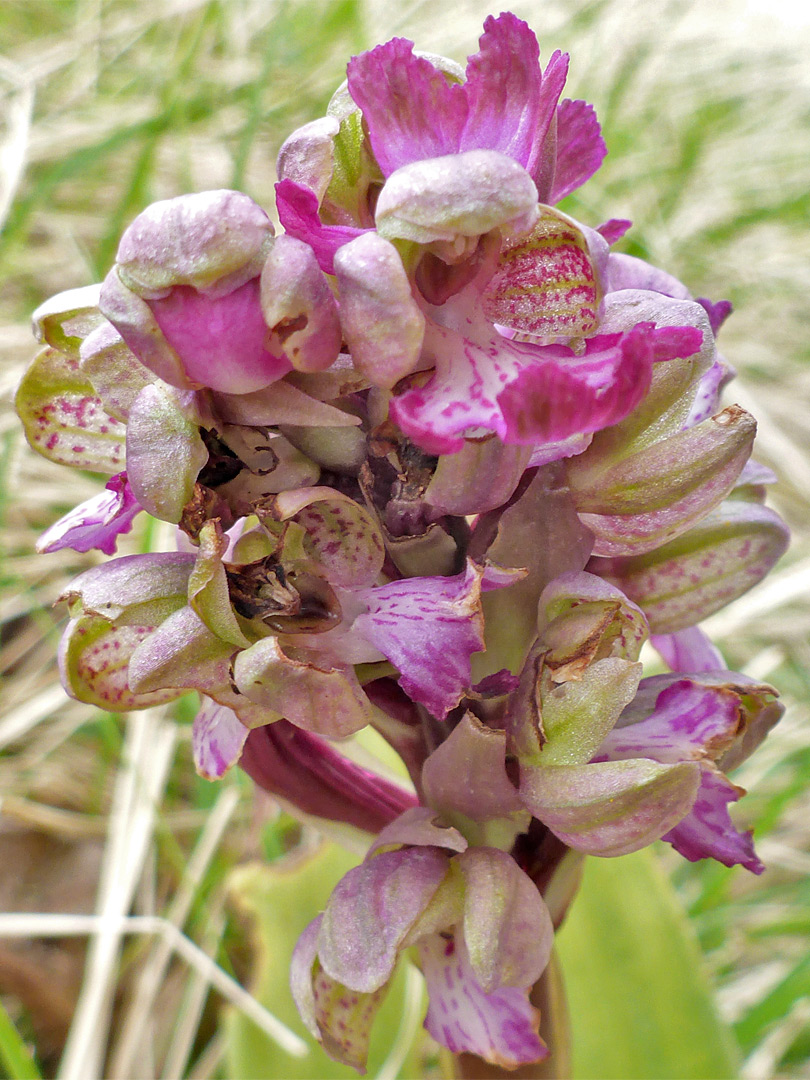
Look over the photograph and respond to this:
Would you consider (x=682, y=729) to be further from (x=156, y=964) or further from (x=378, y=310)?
(x=156, y=964)

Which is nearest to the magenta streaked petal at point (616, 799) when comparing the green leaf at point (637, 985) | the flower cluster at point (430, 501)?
the flower cluster at point (430, 501)

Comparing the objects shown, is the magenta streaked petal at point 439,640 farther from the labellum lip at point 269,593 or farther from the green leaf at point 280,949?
the green leaf at point 280,949

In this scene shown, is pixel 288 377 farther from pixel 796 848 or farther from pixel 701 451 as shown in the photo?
pixel 796 848

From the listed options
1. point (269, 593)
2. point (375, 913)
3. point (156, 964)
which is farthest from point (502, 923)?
point (156, 964)

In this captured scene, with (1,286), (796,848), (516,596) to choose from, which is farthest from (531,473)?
(1,286)

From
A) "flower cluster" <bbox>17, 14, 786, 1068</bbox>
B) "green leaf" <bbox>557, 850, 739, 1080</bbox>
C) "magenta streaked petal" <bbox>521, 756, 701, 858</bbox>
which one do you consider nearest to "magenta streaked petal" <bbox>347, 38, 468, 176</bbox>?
"flower cluster" <bbox>17, 14, 786, 1068</bbox>

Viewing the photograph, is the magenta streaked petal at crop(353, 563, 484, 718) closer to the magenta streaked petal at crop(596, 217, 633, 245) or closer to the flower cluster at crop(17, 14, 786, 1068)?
the flower cluster at crop(17, 14, 786, 1068)
